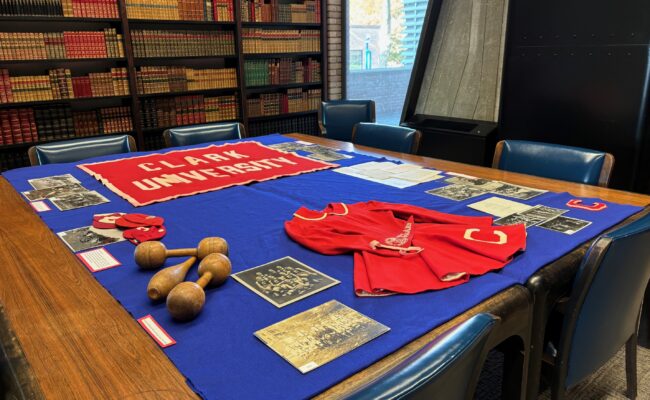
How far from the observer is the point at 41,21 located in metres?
3.70

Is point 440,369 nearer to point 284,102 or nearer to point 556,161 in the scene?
point 556,161

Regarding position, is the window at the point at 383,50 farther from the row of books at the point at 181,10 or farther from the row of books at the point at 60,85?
the row of books at the point at 60,85

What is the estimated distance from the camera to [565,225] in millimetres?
1441

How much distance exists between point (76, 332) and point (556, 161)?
76.8 inches

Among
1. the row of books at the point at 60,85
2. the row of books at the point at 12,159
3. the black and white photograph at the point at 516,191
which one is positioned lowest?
the row of books at the point at 12,159

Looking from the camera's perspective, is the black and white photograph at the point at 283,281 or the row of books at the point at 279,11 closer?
the black and white photograph at the point at 283,281

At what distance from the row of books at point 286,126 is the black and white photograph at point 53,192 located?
2.92 metres

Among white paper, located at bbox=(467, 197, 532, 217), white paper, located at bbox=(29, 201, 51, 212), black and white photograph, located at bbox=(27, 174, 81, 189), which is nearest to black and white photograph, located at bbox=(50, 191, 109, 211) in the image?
white paper, located at bbox=(29, 201, 51, 212)

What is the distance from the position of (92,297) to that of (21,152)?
132 inches

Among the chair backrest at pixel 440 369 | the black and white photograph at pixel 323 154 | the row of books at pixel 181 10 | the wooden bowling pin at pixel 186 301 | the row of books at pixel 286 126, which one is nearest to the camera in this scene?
the chair backrest at pixel 440 369

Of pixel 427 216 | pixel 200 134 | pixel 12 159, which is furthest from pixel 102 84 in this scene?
pixel 427 216

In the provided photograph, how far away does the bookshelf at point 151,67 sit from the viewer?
361 cm

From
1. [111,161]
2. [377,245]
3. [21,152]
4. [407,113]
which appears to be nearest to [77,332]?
[377,245]

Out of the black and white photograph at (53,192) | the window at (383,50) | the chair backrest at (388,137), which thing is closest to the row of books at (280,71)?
the window at (383,50)
